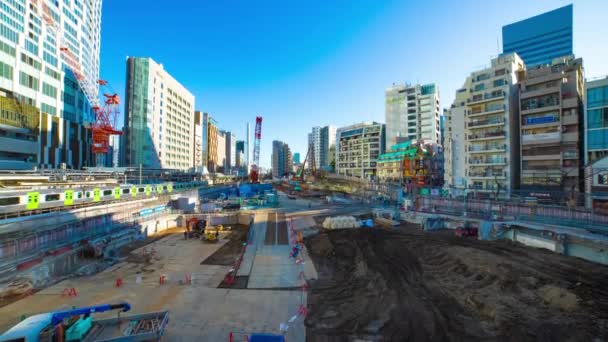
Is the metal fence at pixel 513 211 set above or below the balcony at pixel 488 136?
below

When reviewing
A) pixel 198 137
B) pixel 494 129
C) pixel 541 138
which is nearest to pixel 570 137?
pixel 541 138

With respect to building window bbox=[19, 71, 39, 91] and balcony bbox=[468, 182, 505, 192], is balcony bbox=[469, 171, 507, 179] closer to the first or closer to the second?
balcony bbox=[468, 182, 505, 192]

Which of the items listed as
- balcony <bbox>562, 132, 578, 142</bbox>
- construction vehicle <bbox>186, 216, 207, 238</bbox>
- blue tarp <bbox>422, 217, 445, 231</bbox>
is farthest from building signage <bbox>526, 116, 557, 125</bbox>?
construction vehicle <bbox>186, 216, 207, 238</bbox>

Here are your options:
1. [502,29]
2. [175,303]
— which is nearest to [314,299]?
[175,303]

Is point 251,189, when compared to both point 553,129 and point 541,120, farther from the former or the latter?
point 553,129

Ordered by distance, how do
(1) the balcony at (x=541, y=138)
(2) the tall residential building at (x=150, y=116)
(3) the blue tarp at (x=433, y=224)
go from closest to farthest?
(3) the blue tarp at (x=433, y=224) → (1) the balcony at (x=541, y=138) → (2) the tall residential building at (x=150, y=116)

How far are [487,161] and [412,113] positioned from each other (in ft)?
172

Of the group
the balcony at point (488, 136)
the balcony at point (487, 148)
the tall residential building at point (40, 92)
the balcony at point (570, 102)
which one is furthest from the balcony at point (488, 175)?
the tall residential building at point (40, 92)

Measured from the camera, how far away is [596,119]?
3825cm

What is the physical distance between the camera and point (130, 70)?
3305 inches

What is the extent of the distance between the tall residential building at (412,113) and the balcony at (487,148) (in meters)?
39.7

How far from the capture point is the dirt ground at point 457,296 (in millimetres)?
12016

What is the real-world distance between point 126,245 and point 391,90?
106 m

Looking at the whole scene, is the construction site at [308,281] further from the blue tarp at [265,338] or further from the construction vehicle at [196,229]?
the blue tarp at [265,338]
